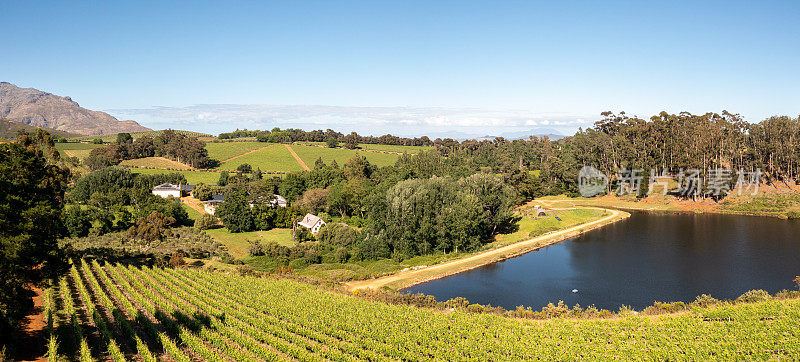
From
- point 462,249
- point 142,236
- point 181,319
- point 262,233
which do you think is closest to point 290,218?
point 262,233

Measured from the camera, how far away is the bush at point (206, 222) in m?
73.9

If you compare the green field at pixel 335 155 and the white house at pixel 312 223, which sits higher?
the green field at pixel 335 155

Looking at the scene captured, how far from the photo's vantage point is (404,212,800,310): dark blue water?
1606 inches

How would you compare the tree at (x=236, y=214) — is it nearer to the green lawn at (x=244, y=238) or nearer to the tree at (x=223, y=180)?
the green lawn at (x=244, y=238)

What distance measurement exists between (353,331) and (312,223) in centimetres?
4680

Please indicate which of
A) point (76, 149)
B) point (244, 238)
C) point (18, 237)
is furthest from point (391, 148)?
point (18, 237)

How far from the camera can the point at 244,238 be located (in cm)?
6819

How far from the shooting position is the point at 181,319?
97.1ft

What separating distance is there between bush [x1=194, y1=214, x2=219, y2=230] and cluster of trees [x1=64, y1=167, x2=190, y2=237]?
11.4ft

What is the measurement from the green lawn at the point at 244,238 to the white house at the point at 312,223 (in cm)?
280

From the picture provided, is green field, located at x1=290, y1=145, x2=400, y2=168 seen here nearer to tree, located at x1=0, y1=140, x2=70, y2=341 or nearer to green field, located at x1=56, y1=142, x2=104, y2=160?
green field, located at x1=56, y1=142, x2=104, y2=160

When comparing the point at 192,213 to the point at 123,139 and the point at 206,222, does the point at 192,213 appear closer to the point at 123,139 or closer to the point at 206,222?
the point at 206,222

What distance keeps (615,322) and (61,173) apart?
59788mm

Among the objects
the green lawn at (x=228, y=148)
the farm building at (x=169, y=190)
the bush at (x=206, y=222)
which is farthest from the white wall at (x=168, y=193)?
the green lawn at (x=228, y=148)
